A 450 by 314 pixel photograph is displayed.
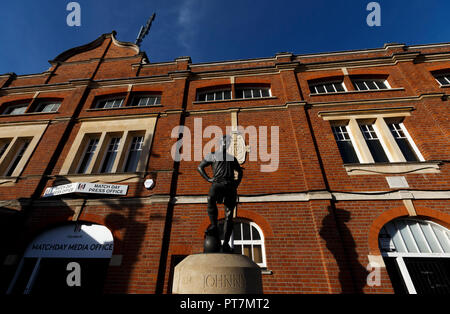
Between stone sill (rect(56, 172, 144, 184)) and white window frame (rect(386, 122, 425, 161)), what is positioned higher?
white window frame (rect(386, 122, 425, 161))

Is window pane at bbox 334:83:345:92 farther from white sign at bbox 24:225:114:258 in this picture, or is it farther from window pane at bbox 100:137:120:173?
white sign at bbox 24:225:114:258

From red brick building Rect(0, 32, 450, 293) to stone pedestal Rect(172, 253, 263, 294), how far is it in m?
2.39

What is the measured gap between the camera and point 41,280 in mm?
5574

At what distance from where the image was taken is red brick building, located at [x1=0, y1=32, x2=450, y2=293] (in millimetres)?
5062

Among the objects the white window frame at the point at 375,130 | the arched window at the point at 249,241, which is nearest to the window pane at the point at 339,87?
the white window frame at the point at 375,130

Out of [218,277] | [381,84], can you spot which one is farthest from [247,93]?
[218,277]

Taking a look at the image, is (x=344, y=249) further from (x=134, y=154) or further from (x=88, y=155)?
(x=88, y=155)

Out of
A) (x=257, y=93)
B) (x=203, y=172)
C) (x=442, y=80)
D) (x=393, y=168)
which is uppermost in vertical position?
(x=257, y=93)

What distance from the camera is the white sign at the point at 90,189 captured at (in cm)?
638

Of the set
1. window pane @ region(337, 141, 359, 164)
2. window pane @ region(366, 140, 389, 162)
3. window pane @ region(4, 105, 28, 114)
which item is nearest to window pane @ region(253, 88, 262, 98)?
window pane @ region(337, 141, 359, 164)

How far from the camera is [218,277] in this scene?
273cm

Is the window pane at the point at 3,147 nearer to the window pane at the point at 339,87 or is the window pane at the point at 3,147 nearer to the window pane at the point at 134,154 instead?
the window pane at the point at 134,154

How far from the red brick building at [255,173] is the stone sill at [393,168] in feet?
0.14

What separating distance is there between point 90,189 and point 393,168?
31.9 feet
